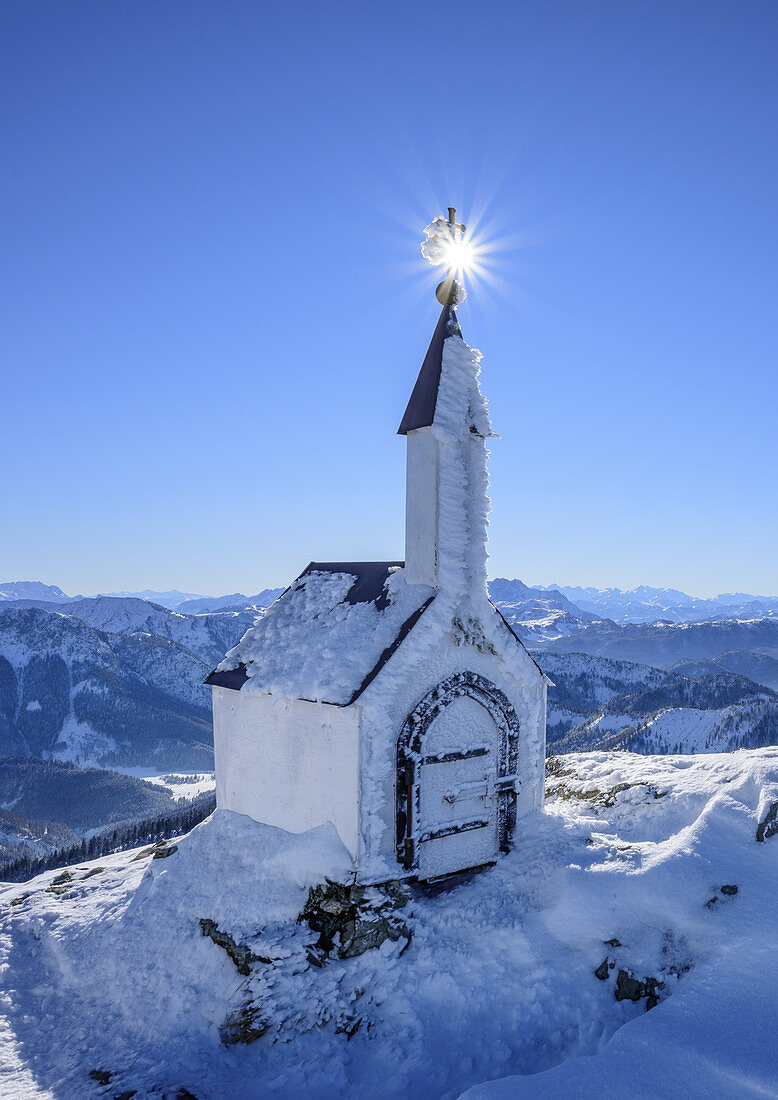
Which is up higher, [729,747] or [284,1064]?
[284,1064]

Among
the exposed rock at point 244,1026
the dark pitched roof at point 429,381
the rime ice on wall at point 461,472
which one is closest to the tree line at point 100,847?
the exposed rock at point 244,1026

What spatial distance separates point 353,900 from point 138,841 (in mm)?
51023

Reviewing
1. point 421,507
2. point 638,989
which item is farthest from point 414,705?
point 638,989

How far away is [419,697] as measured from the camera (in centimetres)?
1470

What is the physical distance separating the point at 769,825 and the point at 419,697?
7776 millimetres

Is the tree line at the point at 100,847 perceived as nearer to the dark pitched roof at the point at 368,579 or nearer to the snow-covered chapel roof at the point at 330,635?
the snow-covered chapel roof at the point at 330,635

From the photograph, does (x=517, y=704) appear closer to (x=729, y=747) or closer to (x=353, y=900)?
(x=353, y=900)

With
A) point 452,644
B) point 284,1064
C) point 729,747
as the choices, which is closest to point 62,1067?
point 284,1064

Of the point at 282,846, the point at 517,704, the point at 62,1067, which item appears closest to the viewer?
the point at 62,1067

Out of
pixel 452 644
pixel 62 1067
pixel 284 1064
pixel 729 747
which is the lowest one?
pixel 729 747

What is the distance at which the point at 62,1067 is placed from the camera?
11.4 metres

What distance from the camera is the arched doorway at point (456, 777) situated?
563 inches

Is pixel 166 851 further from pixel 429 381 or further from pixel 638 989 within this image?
pixel 429 381

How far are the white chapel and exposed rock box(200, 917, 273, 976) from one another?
8.78 ft
